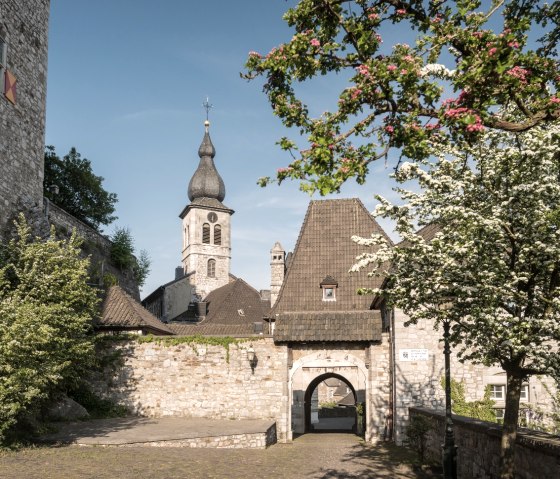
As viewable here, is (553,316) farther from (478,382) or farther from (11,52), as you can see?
(11,52)

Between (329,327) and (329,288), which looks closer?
(329,327)

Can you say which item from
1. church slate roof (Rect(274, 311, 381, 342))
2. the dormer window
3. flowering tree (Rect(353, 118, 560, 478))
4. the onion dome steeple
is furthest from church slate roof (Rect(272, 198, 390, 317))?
the onion dome steeple

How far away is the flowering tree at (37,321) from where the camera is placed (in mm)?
13500

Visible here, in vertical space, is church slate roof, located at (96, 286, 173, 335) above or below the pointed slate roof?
below

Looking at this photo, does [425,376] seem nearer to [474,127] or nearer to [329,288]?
[329,288]

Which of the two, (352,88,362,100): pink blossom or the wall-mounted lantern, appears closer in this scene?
(352,88,362,100): pink blossom

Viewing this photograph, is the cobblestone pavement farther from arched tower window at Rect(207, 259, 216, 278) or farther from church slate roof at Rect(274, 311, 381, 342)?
arched tower window at Rect(207, 259, 216, 278)

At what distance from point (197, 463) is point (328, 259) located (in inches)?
576

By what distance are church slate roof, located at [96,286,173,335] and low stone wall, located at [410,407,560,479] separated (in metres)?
12.9

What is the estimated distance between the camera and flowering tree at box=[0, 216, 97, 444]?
13.5 metres

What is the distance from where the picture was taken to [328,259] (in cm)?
2716

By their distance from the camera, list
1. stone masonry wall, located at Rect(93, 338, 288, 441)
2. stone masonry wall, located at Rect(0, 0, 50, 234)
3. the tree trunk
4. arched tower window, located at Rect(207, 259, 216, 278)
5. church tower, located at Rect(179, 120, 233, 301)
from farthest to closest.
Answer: arched tower window, located at Rect(207, 259, 216, 278), church tower, located at Rect(179, 120, 233, 301), stone masonry wall, located at Rect(93, 338, 288, 441), stone masonry wall, located at Rect(0, 0, 50, 234), the tree trunk

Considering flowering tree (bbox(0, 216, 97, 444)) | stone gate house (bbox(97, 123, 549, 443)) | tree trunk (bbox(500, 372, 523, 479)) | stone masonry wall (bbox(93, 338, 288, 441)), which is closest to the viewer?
tree trunk (bbox(500, 372, 523, 479))

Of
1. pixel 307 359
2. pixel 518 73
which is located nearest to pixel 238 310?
pixel 307 359
